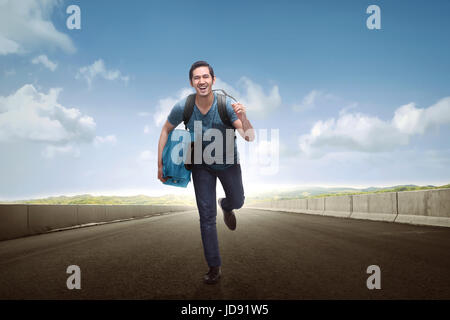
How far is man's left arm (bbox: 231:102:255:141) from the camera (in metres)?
3.96

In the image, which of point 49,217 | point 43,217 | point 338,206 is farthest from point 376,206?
point 43,217

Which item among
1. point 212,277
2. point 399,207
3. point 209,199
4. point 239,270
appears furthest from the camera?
point 399,207

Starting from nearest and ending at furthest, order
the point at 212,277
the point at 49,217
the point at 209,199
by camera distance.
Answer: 1. the point at 212,277
2. the point at 209,199
3. the point at 49,217

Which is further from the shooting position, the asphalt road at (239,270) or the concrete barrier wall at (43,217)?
the concrete barrier wall at (43,217)

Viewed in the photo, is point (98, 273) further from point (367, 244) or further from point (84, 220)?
point (84, 220)

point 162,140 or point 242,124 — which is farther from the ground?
point 242,124

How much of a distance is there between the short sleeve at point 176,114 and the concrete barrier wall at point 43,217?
7.00 metres

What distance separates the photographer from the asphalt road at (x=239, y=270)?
339 centimetres

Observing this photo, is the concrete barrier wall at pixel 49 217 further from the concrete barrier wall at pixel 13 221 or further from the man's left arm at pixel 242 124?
the man's left arm at pixel 242 124

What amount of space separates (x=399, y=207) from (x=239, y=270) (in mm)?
9603

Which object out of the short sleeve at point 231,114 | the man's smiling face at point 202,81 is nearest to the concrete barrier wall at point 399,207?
the short sleeve at point 231,114

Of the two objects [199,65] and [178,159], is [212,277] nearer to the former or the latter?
[178,159]

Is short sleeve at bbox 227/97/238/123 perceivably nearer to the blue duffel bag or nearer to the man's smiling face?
the man's smiling face

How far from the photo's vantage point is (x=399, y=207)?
12.3 m
